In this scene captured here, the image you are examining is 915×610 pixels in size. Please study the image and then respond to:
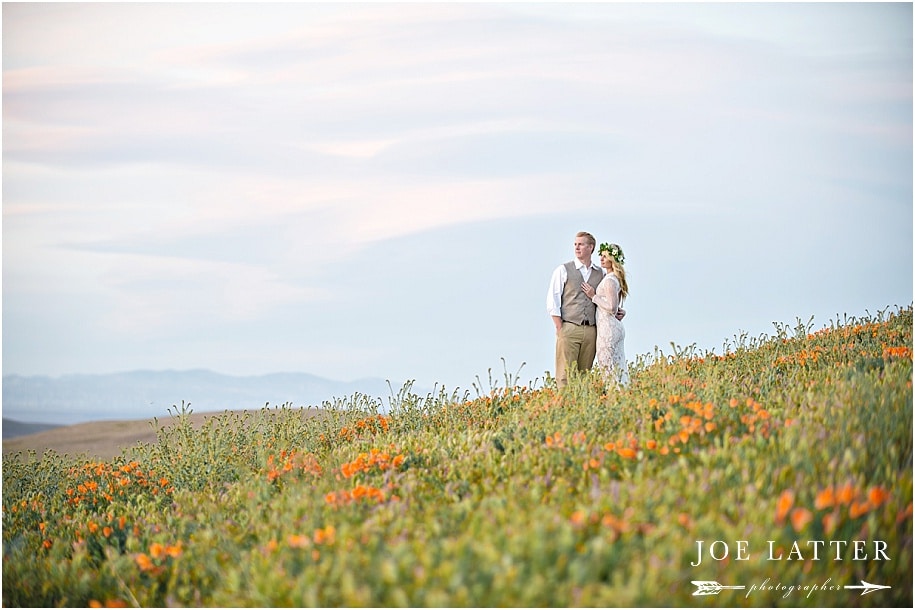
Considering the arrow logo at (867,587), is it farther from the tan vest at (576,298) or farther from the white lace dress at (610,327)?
the tan vest at (576,298)

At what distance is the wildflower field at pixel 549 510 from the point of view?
3.97m

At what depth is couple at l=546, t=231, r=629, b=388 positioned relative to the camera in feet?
33.9

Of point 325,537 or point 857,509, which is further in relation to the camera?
point 325,537

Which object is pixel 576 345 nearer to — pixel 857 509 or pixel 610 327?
pixel 610 327

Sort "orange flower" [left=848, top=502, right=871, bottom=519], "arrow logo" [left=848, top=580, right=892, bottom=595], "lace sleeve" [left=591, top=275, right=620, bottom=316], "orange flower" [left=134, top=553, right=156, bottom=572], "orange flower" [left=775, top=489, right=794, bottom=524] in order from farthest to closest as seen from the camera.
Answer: "lace sleeve" [left=591, top=275, right=620, bottom=316]
"orange flower" [left=134, top=553, right=156, bottom=572]
"arrow logo" [left=848, top=580, right=892, bottom=595]
"orange flower" [left=848, top=502, right=871, bottom=519]
"orange flower" [left=775, top=489, right=794, bottom=524]

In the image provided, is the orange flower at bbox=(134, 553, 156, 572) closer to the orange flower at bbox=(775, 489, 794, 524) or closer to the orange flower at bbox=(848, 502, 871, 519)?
the orange flower at bbox=(775, 489, 794, 524)

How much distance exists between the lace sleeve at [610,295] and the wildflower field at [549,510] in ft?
5.35

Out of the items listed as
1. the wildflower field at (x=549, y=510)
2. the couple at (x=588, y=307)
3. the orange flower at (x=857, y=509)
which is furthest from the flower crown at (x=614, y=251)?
the orange flower at (x=857, y=509)

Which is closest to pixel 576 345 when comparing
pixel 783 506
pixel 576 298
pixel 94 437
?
pixel 576 298

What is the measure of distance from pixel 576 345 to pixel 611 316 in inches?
27.4

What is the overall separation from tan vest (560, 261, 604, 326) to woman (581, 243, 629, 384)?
0.57ft

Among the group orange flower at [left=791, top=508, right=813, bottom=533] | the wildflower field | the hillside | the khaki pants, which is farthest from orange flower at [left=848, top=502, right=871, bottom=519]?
the hillside

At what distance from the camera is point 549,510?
14.6ft

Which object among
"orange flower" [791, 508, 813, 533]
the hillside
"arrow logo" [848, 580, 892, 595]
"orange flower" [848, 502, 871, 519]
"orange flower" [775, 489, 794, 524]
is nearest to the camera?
"orange flower" [791, 508, 813, 533]
